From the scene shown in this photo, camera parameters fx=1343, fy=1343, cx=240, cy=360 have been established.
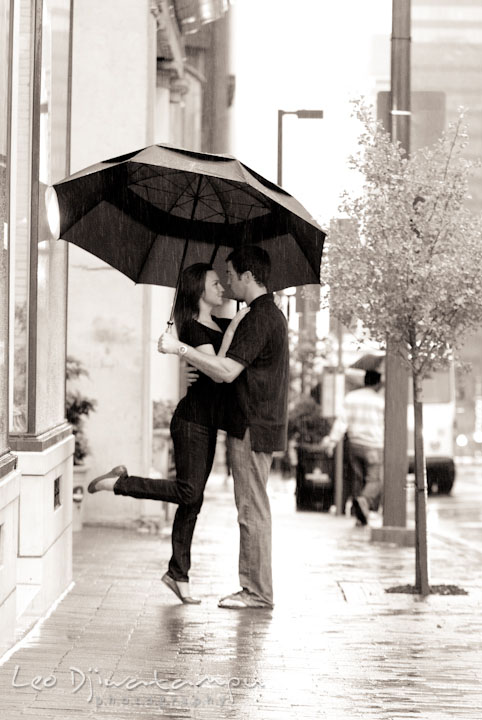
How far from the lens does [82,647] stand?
619 centimetres

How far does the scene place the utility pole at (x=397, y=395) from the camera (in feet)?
38.2

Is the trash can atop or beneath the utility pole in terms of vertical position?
beneath

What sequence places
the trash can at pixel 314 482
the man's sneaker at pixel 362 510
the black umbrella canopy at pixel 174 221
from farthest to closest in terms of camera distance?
the trash can at pixel 314 482, the man's sneaker at pixel 362 510, the black umbrella canopy at pixel 174 221

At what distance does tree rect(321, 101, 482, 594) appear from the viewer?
27.4ft

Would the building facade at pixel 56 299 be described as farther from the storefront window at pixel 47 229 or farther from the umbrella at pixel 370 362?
the umbrella at pixel 370 362

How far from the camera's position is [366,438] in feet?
47.9

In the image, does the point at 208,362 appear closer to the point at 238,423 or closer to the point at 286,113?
the point at 238,423

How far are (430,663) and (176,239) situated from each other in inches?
124

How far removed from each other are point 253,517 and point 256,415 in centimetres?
58

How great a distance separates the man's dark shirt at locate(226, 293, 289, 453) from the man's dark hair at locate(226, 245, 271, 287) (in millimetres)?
137

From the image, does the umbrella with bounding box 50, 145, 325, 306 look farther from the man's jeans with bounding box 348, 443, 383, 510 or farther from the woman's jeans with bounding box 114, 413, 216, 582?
A: the man's jeans with bounding box 348, 443, 383, 510

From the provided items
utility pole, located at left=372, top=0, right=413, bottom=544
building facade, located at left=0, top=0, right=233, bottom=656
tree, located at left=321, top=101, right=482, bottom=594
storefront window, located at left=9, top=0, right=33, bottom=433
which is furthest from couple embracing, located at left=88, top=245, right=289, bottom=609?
utility pole, located at left=372, top=0, right=413, bottom=544

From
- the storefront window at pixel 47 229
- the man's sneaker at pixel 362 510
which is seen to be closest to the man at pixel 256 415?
the storefront window at pixel 47 229

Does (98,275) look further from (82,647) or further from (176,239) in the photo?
(82,647)
